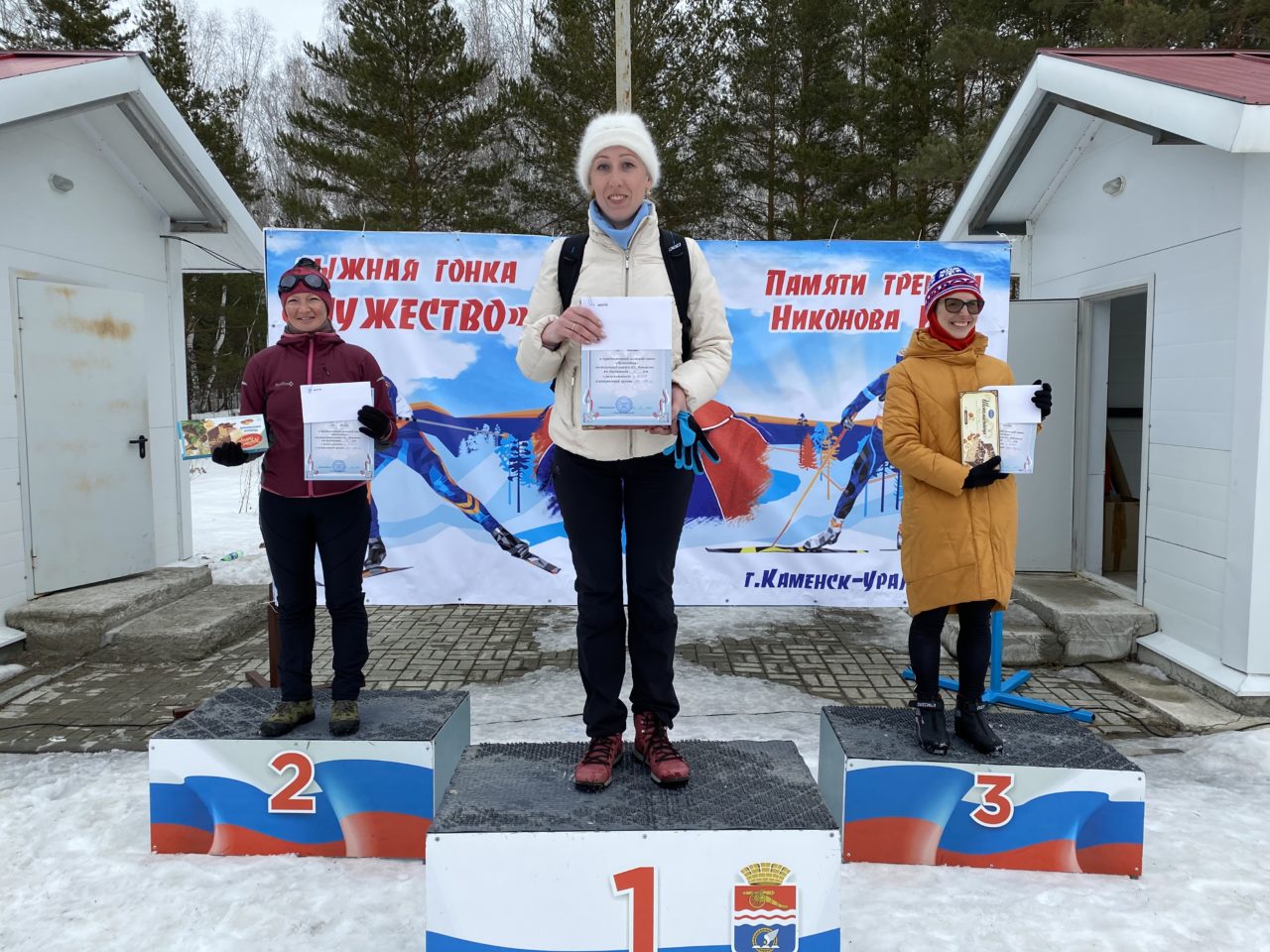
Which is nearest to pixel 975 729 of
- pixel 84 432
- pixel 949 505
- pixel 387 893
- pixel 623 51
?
pixel 949 505

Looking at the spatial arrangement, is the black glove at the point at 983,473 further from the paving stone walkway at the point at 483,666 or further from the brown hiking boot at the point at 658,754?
the paving stone walkway at the point at 483,666

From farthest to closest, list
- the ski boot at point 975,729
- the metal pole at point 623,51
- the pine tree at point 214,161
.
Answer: the pine tree at point 214,161 < the metal pole at point 623,51 < the ski boot at point 975,729

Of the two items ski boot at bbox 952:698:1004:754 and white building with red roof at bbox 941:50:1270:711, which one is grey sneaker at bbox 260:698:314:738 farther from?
white building with red roof at bbox 941:50:1270:711

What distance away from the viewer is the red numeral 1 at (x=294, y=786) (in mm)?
3309

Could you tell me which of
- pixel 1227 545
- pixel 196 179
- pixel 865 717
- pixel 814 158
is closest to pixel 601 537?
pixel 865 717

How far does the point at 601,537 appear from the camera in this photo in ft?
9.23

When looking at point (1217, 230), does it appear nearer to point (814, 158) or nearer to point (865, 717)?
point (865, 717)

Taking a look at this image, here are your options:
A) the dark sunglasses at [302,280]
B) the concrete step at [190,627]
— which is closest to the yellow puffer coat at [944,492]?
the dark sunglasses at [302,280]

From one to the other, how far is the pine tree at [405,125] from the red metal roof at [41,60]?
12.0 meters

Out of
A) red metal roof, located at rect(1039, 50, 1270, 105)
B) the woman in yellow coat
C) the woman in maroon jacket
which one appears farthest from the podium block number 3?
red metal roof, located at rect(1039, 50, 1270, 105)

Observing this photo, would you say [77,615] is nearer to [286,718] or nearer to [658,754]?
[286,718]

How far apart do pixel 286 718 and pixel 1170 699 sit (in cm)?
451

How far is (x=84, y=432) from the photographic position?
6.64 m

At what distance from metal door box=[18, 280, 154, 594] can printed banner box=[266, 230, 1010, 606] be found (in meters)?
2.40
